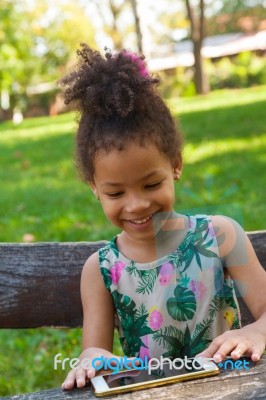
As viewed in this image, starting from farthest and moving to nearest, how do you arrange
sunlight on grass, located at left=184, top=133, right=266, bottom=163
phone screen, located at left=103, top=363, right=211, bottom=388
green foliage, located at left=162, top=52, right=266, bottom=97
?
green foliage, located at left=162, top=52, right=266, bottom=97 < sunlight on grass, located at left=184, top=133, right=266, bottom=163 < phone screen, located at left=103, top=363, right=211, bottom=388

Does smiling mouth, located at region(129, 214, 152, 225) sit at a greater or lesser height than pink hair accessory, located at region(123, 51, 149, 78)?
lesser

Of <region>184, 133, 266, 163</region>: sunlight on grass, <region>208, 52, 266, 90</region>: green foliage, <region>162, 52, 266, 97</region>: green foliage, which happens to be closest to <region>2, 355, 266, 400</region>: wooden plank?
<region>184, 133, 266, 163</region>: sunlight on grass

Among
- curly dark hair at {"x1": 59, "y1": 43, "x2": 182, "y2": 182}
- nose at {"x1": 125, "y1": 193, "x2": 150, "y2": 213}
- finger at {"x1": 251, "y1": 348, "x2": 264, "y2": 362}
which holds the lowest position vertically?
finger at {"x1": 251, "y1": 348, "x2": 264, "y2": 362}

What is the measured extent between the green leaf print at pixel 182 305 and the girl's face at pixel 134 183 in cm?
22

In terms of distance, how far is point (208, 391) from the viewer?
1.45 meters

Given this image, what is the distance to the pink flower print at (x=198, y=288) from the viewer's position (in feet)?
6.79

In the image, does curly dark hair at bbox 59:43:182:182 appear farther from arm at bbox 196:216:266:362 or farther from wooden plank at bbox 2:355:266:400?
wooden plank at bbox 2:355:266:400

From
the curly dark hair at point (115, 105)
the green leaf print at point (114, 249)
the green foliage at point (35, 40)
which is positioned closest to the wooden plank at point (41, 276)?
the green leaf print at point (114, 249)

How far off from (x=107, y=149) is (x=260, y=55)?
1600 inches

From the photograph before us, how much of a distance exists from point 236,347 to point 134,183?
48cm

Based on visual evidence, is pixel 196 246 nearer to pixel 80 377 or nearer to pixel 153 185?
pixel 153 185

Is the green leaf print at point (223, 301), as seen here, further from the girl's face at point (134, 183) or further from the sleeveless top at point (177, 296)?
the girl's face at point (134, 183)

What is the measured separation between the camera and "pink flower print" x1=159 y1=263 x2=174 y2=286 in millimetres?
2062

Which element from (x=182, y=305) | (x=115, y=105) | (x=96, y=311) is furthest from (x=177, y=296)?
(x=115, y=105)
